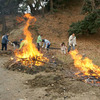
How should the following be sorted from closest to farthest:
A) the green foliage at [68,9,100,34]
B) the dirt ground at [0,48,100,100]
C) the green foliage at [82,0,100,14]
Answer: the dirt ground at [0,48,100,100] < the green foliage at [82,0,100,14] < the green foliage at [68,9,100,34]

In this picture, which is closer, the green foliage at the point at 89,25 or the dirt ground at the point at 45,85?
the dirt ground at the point at 45,85

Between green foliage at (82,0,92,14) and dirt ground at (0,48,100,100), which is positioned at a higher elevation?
green foliage at (82,0,92,14)

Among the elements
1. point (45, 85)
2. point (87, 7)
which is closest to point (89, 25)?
point (87, 7)

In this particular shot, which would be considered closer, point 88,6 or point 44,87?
point 44,87

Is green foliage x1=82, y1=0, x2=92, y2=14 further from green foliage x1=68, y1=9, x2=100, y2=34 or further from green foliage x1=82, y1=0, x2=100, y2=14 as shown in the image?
green foliage x1=68, y1=9, x2=100, y2=34

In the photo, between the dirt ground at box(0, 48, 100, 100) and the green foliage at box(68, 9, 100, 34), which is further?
the green foliage at box(68, 9, 100, 34)

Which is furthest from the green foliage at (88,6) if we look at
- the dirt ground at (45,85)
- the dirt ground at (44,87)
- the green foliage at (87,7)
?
the dirt ground at (44,87)

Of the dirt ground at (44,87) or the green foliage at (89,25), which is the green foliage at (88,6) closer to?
the green foliage at (89,25)

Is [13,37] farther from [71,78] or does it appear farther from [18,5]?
[71,78]

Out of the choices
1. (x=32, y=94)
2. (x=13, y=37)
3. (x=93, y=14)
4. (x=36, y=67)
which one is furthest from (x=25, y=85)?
(x=13, y=37)

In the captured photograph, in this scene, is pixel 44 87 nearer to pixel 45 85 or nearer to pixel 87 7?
pixel 45 85

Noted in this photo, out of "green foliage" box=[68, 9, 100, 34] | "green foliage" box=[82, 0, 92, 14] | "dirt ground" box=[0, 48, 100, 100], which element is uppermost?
"green foliage" box=[82, 0, 92, 14]

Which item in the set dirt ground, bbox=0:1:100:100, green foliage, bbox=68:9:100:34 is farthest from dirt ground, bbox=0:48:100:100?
green foliage, bbox=68:9:100:34

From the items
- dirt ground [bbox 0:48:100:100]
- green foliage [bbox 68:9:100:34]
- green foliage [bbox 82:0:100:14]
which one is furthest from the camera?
green foliage [bbox 68:9:100:34]
